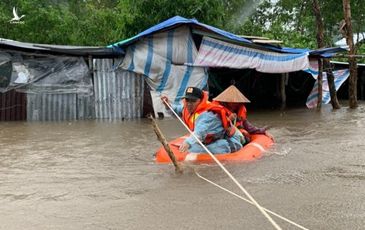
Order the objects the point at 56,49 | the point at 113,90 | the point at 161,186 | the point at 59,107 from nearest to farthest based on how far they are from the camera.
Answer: the point at 161,186 → the point at 56,49 → the point at 59,107 → the point at 113,90

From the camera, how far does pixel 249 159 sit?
23.6ft

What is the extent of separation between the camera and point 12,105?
45.3 feet

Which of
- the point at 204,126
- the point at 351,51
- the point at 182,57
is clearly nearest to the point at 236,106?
the point at 204,126

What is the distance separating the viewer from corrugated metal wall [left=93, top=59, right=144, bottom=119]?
14078 millimetres

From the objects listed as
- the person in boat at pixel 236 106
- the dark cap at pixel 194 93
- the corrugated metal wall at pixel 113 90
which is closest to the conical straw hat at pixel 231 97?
the person in boat at pixel 236 106

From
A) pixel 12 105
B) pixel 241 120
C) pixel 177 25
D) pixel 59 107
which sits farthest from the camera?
pixel 59 107

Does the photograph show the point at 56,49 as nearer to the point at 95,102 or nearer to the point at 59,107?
the point at 59,107

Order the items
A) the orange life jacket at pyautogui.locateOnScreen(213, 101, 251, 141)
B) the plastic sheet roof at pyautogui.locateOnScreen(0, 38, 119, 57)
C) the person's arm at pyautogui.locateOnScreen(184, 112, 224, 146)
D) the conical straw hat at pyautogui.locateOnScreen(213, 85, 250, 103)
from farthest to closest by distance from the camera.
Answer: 1. the plastic sheet roof at pyautogui.locateOnScreen(0, 38, 119, 57)
2. the orange life jacket at pyautogui.locateOnScreen(213, 101, 251, 141)
3. the conical straw hat at pyautogui.locateOnScreen(213, 85, 250, 103)
4. the person's arm at pyautogui.locateOnScreen(184, 112, 224, 146)

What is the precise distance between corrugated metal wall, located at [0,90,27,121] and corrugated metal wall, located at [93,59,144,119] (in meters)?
1.89

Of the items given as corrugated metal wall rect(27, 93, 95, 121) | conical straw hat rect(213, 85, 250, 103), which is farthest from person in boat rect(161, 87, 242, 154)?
corrugated metal wall rect(27, 93, 95, 121)

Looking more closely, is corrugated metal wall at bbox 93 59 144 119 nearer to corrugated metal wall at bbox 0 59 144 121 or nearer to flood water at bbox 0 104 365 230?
corrugated metal wall at bbox 0 59 144 121

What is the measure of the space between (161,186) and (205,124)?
1.33 meters

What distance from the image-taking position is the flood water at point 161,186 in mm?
4559

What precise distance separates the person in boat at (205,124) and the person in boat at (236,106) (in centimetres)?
41
